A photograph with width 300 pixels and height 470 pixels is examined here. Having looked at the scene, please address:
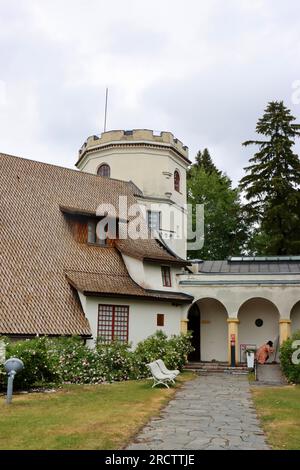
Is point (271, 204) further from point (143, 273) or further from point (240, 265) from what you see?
point (143, 273)

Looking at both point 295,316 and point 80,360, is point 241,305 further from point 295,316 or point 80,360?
point 80,360

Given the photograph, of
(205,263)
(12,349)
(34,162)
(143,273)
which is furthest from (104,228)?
(12,349)

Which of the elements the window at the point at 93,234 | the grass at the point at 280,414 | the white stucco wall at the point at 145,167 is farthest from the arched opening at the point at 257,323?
the grass at the point at 280,414

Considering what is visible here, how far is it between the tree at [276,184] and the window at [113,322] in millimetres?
17011

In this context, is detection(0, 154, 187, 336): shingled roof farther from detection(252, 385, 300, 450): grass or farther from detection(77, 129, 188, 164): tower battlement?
detection(252, 385, 300, 450): grass

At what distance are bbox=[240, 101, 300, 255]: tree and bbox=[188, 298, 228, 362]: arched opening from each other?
34.0ft

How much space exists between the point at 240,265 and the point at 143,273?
7.74m

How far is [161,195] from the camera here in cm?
2970

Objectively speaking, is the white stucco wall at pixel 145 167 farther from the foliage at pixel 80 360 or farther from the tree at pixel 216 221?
the tree at pixel 216 221

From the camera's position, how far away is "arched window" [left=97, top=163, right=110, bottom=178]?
30478mm

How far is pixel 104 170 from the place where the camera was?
3066 cm

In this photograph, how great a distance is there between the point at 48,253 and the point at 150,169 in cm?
1045
